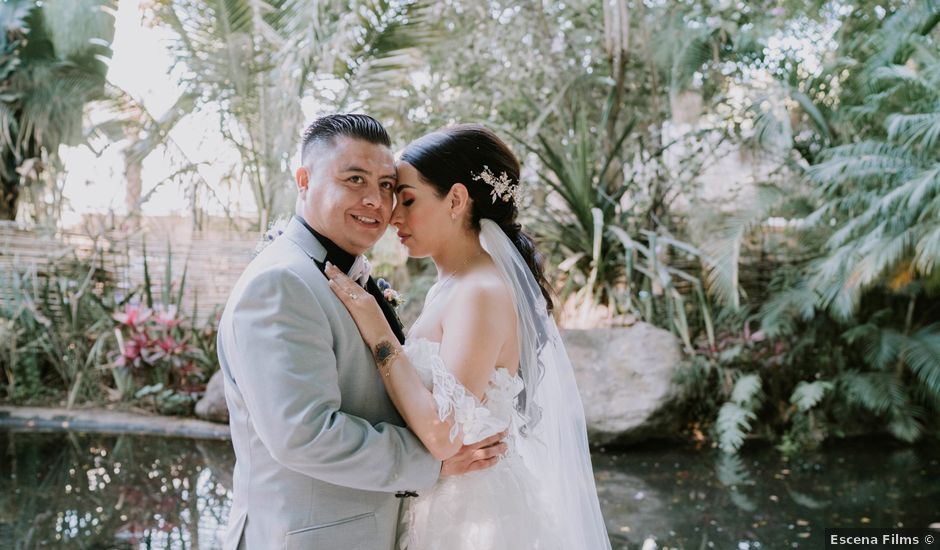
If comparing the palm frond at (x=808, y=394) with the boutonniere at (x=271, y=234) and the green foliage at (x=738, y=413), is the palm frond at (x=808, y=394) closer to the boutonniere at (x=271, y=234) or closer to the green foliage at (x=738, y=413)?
the green foliage at (x=738, y=413)

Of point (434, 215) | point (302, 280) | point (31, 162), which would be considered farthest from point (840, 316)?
point (31, 162)

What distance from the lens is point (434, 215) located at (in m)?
2.20

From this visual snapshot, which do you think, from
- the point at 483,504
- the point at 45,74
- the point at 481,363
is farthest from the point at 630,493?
the point at 45,74

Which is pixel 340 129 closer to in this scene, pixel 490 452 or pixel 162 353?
pixel 490 452

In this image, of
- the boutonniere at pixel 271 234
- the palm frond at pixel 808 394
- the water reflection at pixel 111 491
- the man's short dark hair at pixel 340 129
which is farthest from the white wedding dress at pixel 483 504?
the palm frond at pixel 808 394

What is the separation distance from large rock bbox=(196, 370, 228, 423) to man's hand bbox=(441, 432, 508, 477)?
5400mm

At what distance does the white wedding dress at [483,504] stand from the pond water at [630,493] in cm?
235

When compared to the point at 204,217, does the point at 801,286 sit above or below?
below

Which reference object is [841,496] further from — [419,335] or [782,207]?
[419,335]

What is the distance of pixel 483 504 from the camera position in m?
2.06

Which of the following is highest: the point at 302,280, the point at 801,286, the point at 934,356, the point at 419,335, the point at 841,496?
the point at 302,280

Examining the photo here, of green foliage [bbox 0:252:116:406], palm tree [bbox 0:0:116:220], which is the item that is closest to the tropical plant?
green foliage [bbox 0:252:116:406]

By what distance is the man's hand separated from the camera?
1.87 metres

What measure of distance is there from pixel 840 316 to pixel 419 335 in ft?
19.6
